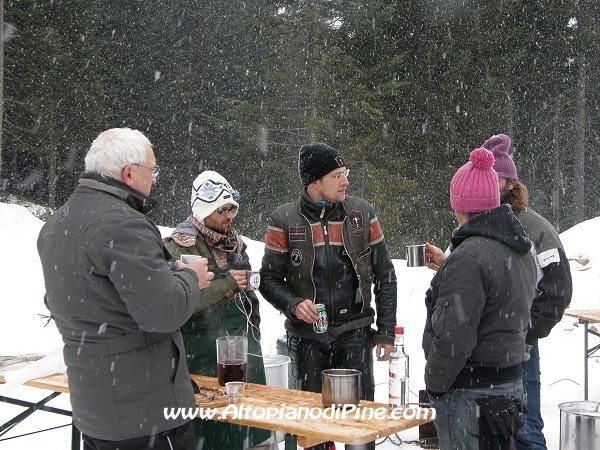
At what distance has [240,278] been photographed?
3.56 meters

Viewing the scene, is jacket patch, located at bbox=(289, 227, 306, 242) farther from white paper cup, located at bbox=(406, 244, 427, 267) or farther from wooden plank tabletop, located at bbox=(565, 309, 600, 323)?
wooden plank tabletop, located at bbox=(565, 309, 600, 323)

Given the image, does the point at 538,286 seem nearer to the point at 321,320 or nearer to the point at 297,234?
the point at 321,320

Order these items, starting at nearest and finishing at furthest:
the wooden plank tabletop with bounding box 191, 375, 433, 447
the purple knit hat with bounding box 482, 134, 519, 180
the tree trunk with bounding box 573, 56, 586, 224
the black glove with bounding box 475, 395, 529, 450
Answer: the wooden plank tabletop with bounding box 191, 375, 433, 447 → the black glove with bounding box 475, 395, 529, 450 → the purple knit hat with bounding box 482, 134, 519, 180 → the tree trunk with bounding box 573, 56, 586, 224

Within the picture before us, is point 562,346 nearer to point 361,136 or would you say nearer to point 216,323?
point 216,323

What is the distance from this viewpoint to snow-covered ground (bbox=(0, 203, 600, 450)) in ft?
18.6

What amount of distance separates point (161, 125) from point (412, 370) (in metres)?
20.6

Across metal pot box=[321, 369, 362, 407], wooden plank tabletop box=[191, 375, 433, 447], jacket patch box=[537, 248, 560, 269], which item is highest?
jacket patch box=[537, 248, 560, 269]

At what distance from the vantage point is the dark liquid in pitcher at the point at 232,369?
307 cm

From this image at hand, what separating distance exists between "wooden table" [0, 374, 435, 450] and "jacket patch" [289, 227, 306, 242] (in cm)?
115

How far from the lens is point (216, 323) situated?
3781mm

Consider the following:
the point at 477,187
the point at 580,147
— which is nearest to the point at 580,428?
the point at 477,187

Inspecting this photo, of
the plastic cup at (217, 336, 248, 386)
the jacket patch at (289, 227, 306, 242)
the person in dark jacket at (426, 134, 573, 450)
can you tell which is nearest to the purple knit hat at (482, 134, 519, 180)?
the person in dark jacket at (426, 134, 573, 450)

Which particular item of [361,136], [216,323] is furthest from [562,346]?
[361,136]

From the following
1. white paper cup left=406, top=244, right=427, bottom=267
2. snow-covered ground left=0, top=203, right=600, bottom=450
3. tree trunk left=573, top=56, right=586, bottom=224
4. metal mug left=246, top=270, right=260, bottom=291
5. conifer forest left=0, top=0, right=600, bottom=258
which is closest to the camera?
metal mug left=246, top=270, right=260, bottom=291
